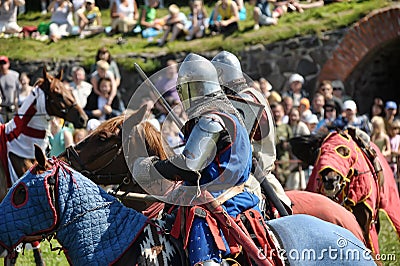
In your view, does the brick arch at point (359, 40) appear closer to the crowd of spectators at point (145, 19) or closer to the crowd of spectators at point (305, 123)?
the crowd of spectators at point (145, 19)

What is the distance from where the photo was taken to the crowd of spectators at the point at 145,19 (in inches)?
651

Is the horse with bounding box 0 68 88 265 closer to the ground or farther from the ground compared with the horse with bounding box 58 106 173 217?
closer to the ground

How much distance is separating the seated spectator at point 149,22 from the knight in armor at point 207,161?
11748mm

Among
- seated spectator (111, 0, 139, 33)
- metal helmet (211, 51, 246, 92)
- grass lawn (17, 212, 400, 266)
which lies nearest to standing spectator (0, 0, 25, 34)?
seated spectator (111, 0, 139, 33)

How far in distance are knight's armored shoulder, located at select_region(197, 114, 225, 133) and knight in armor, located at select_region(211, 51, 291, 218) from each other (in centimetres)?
136

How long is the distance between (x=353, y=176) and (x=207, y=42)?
794 centimetres

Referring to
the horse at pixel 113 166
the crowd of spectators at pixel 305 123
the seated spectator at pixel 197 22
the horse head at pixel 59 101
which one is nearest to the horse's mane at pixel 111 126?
the horse at pixel 113 166

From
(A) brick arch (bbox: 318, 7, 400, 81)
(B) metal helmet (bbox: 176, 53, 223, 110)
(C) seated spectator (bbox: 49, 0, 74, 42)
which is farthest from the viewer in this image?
(C) seated spectator (bbox: 49, 0, 74, 42)

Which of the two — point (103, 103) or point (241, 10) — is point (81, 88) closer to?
point (103, 103)

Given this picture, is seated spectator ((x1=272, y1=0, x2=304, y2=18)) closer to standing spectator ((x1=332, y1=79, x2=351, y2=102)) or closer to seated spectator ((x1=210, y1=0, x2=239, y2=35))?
seated spectator ((x1=210, y1=0, x2=239, y2=35))

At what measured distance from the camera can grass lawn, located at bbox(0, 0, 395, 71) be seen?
16078 millimetres

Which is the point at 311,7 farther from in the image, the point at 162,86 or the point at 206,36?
the point at 162,86

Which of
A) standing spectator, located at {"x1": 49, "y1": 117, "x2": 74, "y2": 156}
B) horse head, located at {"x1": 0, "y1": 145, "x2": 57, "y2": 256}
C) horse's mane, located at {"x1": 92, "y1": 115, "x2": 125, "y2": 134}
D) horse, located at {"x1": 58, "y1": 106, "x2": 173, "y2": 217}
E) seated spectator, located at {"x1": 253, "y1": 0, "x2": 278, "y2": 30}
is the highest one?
horse head, located at {"x1": 0, "y1": 145, "x2": 57, "y2": 256}

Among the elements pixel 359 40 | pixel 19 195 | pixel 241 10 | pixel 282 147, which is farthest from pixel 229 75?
pixel 241 10
